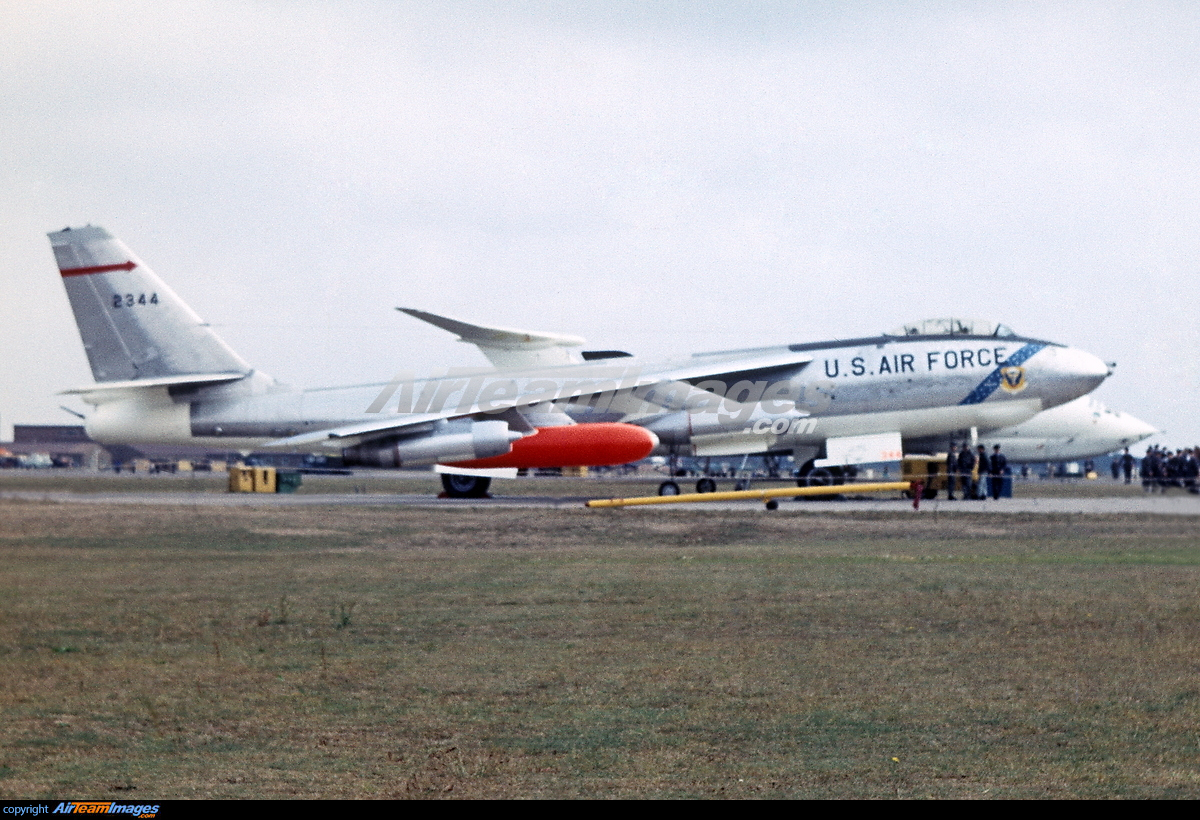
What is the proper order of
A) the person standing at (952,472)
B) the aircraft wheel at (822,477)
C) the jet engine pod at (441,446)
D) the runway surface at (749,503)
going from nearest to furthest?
the runway surface at (749,503) < the jet engine pod at (441,446) < the aircraft wheel at (822,477) < the person standing at (952,472)

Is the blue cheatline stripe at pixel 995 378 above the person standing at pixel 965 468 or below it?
above

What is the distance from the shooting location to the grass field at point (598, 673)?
576cm

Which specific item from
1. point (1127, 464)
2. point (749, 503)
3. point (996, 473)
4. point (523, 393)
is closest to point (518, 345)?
point (523, 393)

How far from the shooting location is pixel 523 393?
2919 centimetres

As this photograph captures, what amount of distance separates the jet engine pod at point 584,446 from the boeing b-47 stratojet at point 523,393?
90 centimetres

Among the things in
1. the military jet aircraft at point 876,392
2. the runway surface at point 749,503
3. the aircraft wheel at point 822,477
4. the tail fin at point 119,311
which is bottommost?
the runway surface at point 749,503

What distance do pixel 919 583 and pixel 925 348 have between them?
16.3m

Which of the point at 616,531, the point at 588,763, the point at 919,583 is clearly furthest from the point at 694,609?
the point at 616,531

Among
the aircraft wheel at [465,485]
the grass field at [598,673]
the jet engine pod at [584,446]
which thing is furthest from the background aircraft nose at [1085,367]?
the aircraft wheel at [465,485]

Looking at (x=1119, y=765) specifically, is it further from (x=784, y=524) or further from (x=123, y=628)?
(x=784, y=524)

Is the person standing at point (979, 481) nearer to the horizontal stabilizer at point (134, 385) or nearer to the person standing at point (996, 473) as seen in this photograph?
the person standing at point (996, 473)

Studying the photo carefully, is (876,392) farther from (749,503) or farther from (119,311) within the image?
(119,311)

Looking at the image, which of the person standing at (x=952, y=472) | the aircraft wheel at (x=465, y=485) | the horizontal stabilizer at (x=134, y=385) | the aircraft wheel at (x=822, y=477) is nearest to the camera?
the horizontal stabilizer at (x=134, y=385)

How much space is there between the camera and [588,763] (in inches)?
233
